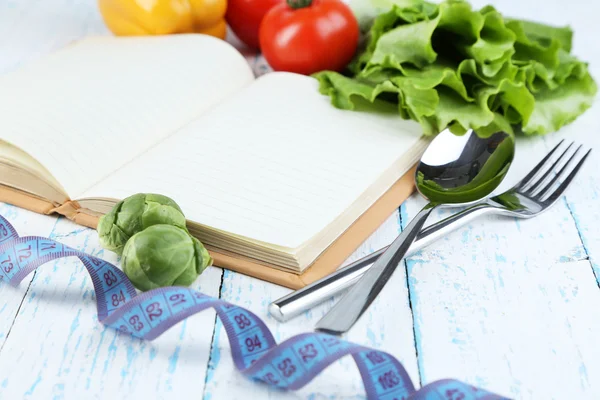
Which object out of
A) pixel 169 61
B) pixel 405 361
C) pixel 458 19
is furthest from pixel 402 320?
pixel 169 61

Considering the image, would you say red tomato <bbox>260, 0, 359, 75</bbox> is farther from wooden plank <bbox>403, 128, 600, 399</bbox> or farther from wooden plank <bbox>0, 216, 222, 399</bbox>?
wooden plank <bbox>0, 216, 222, 399</bbox>

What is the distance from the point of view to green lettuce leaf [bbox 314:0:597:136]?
5.33 ft

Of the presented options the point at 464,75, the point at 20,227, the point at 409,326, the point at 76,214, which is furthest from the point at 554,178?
the point at 20,227

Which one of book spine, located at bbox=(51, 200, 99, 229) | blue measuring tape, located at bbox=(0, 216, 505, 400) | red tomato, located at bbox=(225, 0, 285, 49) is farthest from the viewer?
red tomato, located at bbox=(225, 0, 285, 49)

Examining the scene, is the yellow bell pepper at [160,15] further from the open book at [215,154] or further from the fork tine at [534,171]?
the fork tine at [534,171]

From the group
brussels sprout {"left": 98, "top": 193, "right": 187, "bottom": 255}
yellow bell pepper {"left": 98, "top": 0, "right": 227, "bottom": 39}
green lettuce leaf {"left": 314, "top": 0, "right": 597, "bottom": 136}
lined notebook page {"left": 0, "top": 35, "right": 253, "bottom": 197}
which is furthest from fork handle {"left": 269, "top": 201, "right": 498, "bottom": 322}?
yellow bell pepper {"left": 98, "top": 0, "right": 227, "bottom": 39}

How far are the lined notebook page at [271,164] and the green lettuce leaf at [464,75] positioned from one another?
67 millimetres

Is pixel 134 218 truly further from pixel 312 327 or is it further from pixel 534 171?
pixel 534 171

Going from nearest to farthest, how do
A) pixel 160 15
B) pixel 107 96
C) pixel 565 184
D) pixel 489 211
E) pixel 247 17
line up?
pixel 489 211 < pixel 565 184 < pixel 107 96 < pixel 160 15 < pixel 247 17

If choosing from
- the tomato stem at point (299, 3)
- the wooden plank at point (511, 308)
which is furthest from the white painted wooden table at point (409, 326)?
the tomato stem at point (299, 3)

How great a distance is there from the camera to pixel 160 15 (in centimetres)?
202

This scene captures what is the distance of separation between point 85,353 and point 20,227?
0.43 meters

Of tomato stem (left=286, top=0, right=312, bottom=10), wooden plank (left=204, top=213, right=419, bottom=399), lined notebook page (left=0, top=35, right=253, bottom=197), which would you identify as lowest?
lined notebook page (left=0, top=35, right=253, bottom=197)

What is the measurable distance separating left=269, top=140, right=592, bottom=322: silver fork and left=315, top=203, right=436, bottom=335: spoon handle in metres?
0.03
